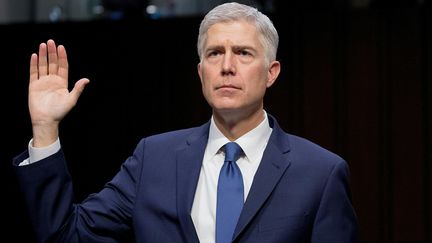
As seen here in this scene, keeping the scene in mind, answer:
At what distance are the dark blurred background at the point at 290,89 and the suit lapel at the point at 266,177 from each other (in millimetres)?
2032

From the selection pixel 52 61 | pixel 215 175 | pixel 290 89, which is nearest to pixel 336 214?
pixel 215 175

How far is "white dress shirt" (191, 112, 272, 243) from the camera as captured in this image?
68.7 inches

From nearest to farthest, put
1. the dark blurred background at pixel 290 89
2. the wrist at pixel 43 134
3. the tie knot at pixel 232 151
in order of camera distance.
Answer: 1. the wrist at pixel 43 134
2. the tie knot at pixel 232 151
3. the dark blurred background at pixel 290 89

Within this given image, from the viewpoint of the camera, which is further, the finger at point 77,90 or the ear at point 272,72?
the ear at point 272,72

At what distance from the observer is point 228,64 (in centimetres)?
177

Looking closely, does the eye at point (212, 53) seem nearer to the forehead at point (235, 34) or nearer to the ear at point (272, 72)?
the forehead at point (235, 34)

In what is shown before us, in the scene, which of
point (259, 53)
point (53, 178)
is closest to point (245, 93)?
point (259, 53)

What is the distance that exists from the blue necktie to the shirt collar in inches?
1.4

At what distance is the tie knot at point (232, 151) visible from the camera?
1.80 metres

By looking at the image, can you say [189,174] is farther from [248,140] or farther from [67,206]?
[67,206]

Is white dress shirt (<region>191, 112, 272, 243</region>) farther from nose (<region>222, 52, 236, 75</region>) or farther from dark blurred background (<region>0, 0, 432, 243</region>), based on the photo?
dark blurred background (<region>0, 0, 432, 243</region>)

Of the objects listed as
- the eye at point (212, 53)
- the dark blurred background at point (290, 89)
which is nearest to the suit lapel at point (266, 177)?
the eye at point (212, 53)

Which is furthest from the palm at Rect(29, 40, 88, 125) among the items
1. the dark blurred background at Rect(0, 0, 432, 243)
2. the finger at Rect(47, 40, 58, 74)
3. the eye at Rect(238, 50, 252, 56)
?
the dark blurred background at Rect(0, 0, 432, 243)

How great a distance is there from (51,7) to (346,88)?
5.32ft
